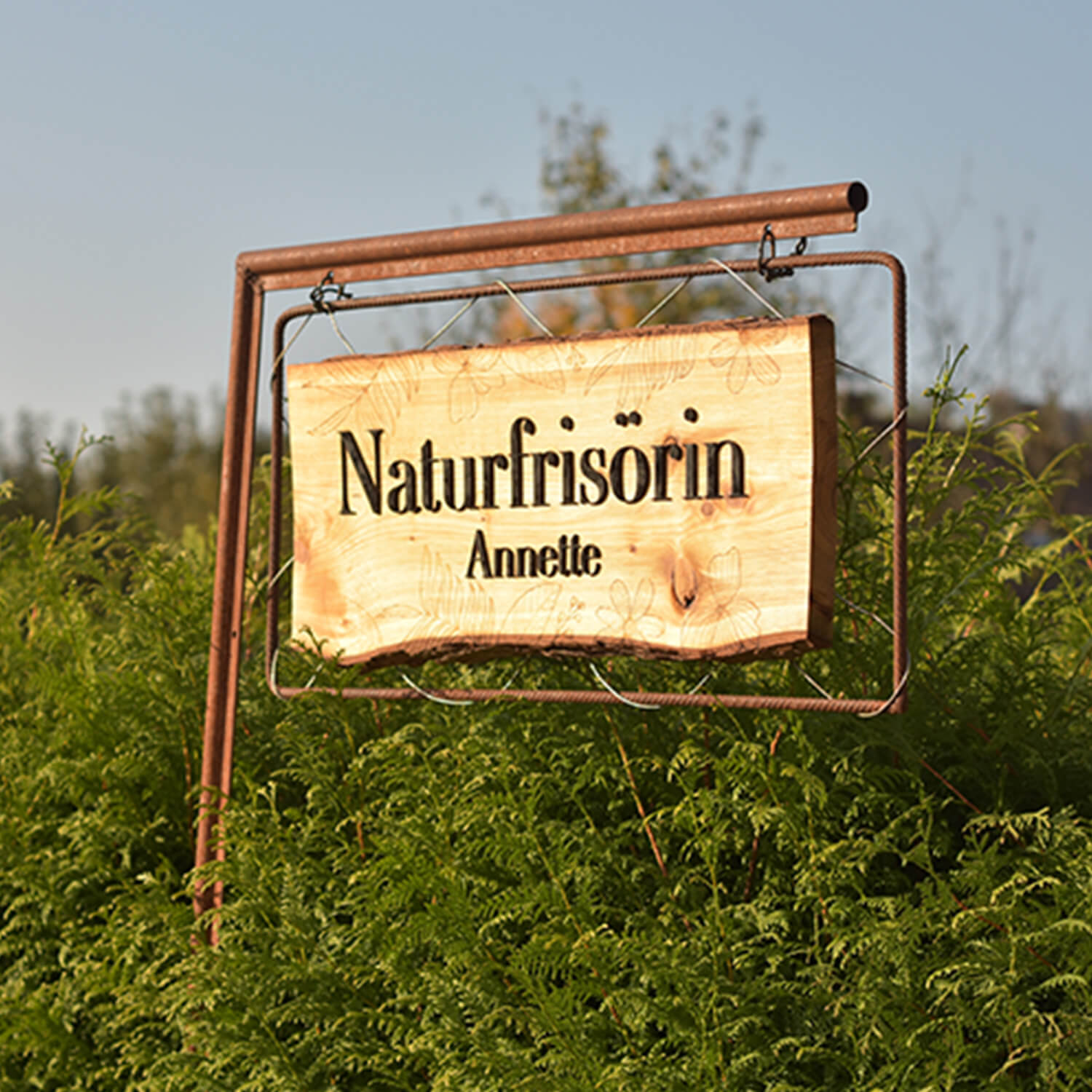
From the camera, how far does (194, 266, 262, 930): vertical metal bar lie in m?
2.97

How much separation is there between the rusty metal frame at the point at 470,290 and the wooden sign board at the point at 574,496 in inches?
5.1

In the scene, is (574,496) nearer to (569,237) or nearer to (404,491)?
(404,491)

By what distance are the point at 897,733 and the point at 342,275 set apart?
68.5 inches

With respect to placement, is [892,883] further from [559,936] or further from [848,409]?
[848,409]

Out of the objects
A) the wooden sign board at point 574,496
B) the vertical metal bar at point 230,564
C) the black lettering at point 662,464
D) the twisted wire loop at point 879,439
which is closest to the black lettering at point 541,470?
the wooden sign board at point 574,496

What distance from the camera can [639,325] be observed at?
2652mm

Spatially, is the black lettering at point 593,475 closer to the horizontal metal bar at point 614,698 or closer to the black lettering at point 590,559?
the black lettering at point 590,559

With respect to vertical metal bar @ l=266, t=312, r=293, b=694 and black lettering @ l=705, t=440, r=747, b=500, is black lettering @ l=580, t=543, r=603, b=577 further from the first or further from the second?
vertical metal bar @ l=266, t=312, r=293, b=694

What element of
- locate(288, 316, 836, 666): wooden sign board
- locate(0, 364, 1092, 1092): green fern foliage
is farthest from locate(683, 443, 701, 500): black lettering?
locate(0, 364, 1092, 1092): green fern foliage

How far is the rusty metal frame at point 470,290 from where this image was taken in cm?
236

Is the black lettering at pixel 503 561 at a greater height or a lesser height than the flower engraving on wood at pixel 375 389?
lesser

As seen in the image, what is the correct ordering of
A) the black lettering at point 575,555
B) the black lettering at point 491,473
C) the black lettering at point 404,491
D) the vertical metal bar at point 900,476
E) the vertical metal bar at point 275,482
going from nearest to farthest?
the vertical metal bar at point 900,476 < the black lettering at point 575,555 < the black lettering at point 491,473 < the black lettering at point 404,491 < the vertical metal bar at point 275,482

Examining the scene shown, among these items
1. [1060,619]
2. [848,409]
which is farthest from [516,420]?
[848,409]

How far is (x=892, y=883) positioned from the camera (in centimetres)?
244
